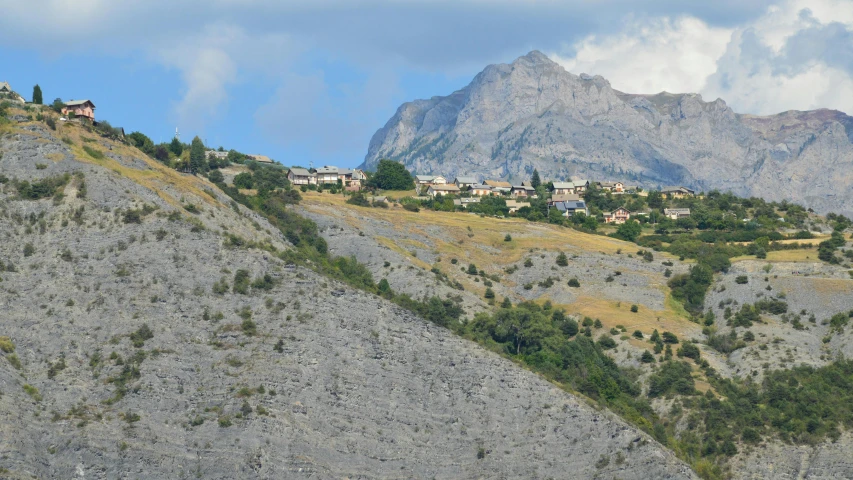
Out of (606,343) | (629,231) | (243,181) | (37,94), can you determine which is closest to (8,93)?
(37,94)

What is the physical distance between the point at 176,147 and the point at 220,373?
73495mm

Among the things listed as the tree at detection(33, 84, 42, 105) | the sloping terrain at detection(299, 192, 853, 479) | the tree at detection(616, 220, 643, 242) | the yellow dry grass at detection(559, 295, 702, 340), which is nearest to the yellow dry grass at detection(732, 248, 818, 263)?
the sloping terrain at detection(299, 192, 853, 479)

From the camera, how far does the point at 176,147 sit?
6540 inches

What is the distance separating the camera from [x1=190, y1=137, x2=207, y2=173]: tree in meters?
159

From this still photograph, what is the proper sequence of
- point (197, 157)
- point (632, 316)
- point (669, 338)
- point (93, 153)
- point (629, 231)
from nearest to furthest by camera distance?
1. point (93, 153)
2. point (669, 338)
3. point (632, 316)
4. point (197, 157)
5. point (629, 231)

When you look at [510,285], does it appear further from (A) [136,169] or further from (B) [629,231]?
(A) [136,169]

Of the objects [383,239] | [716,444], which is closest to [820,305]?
[716,444]

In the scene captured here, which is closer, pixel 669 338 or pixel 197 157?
pixel 669 338

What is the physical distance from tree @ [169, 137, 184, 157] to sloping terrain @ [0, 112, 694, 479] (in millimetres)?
43728

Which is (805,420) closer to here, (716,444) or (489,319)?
(716,444)

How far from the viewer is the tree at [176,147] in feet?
542

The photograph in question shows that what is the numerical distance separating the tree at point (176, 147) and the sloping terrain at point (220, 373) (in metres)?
43.7

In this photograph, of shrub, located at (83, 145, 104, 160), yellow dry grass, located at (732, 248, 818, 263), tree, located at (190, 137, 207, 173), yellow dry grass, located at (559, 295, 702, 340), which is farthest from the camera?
tree, located at (190, 137, 207, 173)

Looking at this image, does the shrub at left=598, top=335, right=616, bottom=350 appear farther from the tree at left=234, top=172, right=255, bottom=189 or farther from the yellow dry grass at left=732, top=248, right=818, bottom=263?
the tree at left=234, top=172, right=255, bottom=189
